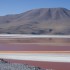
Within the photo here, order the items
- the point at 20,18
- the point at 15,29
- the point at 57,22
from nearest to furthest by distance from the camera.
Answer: the point at 15,29
the point at 57,22
the point at 20,18

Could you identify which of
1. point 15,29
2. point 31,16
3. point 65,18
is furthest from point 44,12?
point 15,29

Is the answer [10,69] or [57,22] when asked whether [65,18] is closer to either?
[57,22]

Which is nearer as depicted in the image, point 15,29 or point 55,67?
point 55,67

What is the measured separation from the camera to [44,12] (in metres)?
159

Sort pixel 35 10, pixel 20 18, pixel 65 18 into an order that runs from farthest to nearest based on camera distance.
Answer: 1. pixel 35 10
2. pixel 20 18
3. pixel 65 18

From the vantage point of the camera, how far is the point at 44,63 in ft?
77.6

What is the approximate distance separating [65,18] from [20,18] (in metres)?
24.7

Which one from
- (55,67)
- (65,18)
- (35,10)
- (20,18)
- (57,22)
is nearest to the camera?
(55,67)

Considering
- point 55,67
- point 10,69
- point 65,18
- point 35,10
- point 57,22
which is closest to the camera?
point 10,69

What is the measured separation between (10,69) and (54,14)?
13608 cm

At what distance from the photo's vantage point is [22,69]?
59.8ft

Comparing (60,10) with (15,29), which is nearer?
(15,29)

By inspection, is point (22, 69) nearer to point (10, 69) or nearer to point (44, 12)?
point (10, 69)

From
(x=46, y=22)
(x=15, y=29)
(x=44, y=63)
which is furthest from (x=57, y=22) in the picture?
(x=44, y=63)
